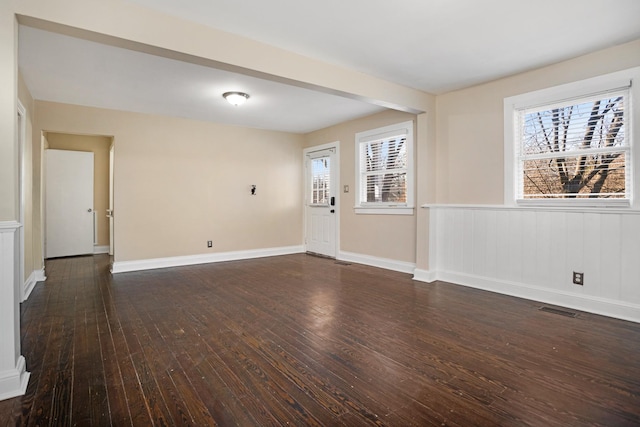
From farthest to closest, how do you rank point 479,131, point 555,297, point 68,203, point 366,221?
point 68,203 < point 366,221 < point 479,131 < point 555,297

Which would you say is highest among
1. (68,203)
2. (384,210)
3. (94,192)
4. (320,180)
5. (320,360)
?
(320,180)

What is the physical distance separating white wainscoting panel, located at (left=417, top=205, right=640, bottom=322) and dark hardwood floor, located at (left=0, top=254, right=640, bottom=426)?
264mm

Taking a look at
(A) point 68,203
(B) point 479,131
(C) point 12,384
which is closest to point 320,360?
(C) point 12,384

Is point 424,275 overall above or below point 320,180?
below

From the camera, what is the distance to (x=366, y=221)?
570 centimetres

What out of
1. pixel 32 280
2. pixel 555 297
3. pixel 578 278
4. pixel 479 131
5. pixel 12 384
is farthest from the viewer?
pixel 32 280

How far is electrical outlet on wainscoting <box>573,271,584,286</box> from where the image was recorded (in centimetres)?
331

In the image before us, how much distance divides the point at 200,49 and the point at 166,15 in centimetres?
31

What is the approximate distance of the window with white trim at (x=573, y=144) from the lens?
10.3ft

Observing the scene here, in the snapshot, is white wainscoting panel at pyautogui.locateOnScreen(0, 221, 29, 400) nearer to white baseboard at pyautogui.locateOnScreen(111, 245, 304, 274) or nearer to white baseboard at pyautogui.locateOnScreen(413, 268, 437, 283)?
white baseboard at pyautogui.locateOnScreen(111, 245, 304, 274)

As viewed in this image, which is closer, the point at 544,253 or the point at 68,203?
the point at 544,253

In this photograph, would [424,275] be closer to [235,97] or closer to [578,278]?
[578,278]

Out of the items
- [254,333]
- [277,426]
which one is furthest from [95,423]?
[254,333]

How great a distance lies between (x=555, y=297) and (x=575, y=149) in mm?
1548
